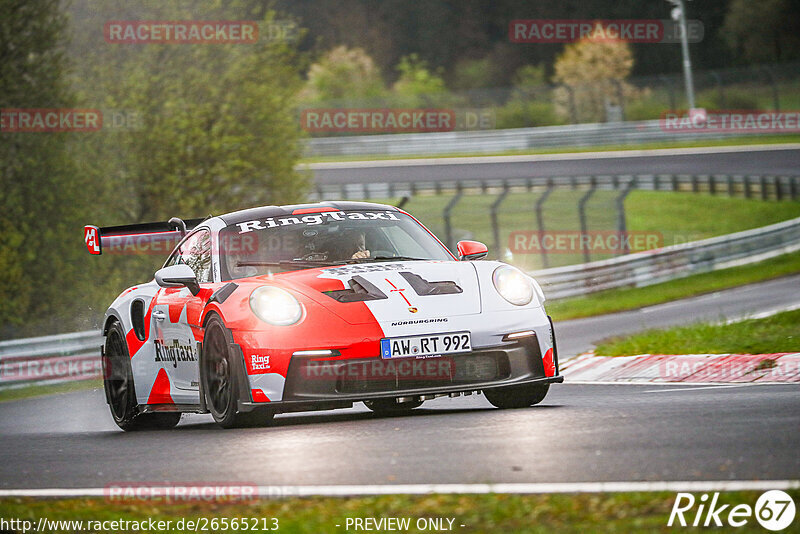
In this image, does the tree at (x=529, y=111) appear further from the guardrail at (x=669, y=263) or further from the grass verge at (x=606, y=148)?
the guardrail at (x=669, y=263)

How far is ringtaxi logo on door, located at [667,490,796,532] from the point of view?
166 inches

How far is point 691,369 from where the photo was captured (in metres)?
10.6

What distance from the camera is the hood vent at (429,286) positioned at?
769 cm

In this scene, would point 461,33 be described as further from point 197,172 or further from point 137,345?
point 137,345

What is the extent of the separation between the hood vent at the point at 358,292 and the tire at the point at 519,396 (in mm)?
1103

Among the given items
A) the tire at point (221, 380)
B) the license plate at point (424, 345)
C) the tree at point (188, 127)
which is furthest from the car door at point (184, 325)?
the tree at point (188, 127)

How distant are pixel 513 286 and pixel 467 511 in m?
3.39

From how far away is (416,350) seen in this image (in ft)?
24.2
